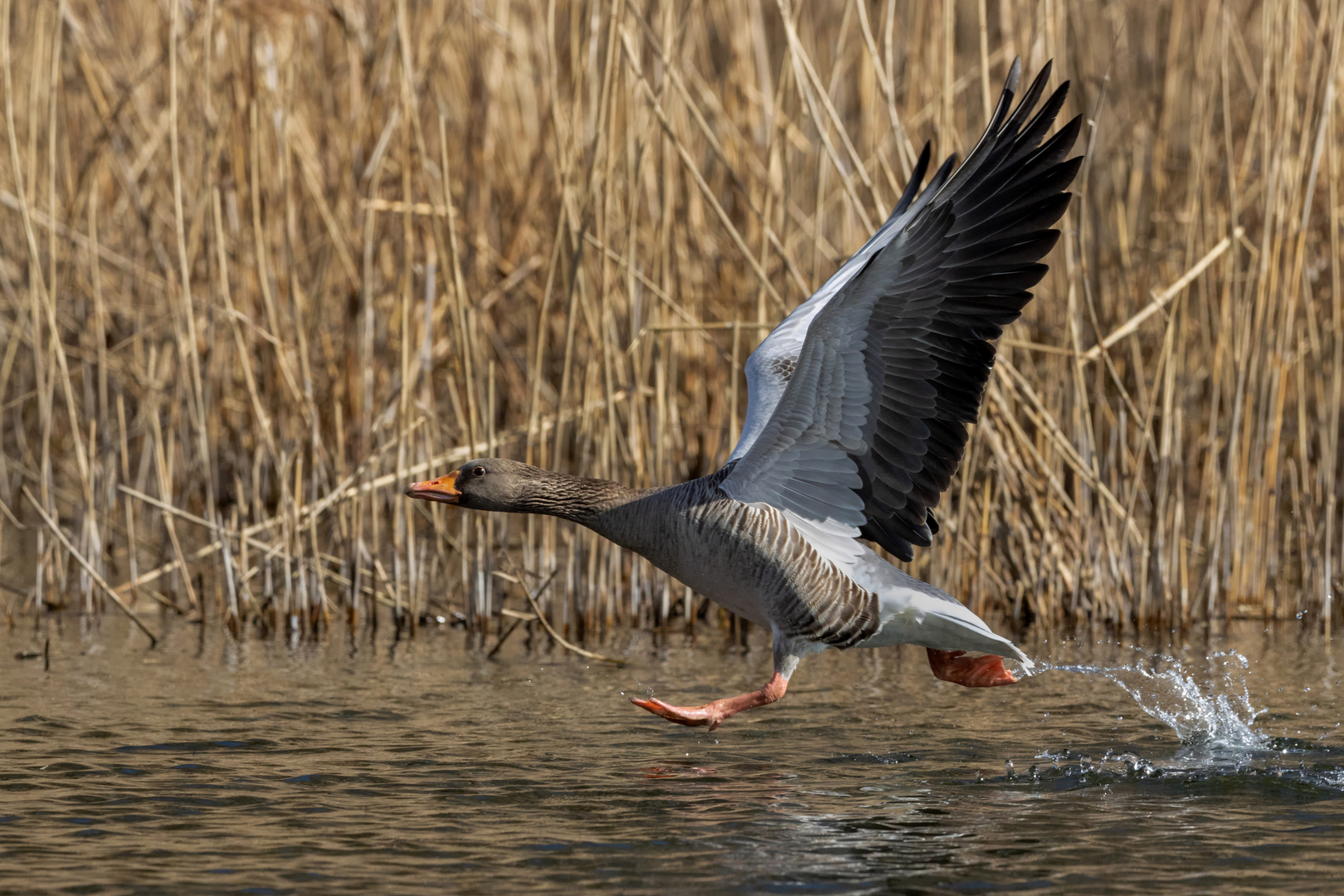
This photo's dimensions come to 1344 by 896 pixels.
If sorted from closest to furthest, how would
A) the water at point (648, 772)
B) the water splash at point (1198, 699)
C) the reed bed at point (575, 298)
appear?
1. the water at point (648, 772)
2. the water splash at point (1198, 699)
3. the reed bed at point (575, 298)

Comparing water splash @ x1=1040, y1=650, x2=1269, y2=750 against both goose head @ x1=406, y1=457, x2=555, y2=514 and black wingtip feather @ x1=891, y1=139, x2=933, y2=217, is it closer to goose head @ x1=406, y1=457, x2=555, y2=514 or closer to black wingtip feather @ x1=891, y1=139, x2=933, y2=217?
black wingtip feather @ x1=891, y1=139, x2=933, y2=217

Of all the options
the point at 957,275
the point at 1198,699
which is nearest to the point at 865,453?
the point at 957,275

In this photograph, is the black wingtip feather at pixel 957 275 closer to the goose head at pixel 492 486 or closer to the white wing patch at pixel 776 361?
the white wing patch at pixel 776 361

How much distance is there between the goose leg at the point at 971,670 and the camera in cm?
654

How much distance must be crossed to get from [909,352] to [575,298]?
Result: 2.75m

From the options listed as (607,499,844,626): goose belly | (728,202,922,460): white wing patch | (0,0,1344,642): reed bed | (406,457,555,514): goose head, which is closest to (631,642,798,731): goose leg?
(607,499,844,626): goose belly

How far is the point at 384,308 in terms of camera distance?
421 inches

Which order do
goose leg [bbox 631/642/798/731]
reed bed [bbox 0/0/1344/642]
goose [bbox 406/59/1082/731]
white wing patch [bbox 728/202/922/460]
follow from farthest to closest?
reed bed [bbox 0/0/1344/642], white wing patch [bbox 728/202/922/460], goose leg [bbox 631/642/798/731], goose [bbox 406/59/1082/731]

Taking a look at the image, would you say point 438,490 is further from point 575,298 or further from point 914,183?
point 914,183

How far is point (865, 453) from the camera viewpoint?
625 cm

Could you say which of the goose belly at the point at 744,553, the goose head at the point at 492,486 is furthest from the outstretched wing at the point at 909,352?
the goose head at the point at 492,486

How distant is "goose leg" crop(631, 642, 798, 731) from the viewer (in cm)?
580

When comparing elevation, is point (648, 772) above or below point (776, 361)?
below

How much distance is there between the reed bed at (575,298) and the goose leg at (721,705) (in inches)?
70.6
